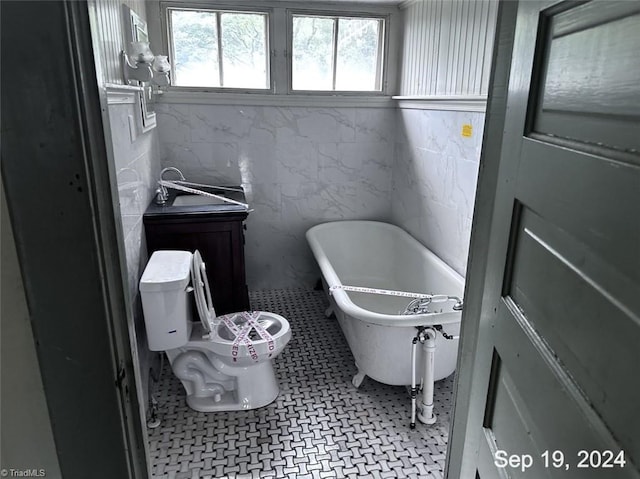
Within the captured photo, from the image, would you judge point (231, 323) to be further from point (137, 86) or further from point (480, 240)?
point (480, 240)

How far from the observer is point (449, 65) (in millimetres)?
2828

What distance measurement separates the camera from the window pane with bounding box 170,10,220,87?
132 inches

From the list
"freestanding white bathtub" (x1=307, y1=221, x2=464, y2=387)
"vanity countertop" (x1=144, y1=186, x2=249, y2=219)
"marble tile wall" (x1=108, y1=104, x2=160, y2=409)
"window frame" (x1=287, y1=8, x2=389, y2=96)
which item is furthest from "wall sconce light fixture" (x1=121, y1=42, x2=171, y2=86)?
"freestanding white bathtub" (x1=307, y1=221, x2=464, y2=387)

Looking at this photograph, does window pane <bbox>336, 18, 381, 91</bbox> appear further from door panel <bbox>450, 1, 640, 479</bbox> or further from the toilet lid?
door panel <bbox>450, 1, 640, 479</bbox>

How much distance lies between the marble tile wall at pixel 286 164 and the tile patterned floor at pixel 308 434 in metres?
1.23

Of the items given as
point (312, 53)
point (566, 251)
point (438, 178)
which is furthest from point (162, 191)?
point (566, 251)

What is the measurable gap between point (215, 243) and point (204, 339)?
728mm

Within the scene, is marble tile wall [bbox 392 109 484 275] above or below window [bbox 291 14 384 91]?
below

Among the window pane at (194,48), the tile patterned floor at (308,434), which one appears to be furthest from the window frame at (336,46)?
the tile patterned floor at (308,434)

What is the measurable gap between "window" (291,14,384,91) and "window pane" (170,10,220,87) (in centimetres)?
61

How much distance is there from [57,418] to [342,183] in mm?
3127

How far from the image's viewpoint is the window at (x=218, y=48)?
3365 mm

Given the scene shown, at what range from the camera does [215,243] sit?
112 inches

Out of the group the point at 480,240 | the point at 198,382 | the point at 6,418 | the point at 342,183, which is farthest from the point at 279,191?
the point at 6,418
